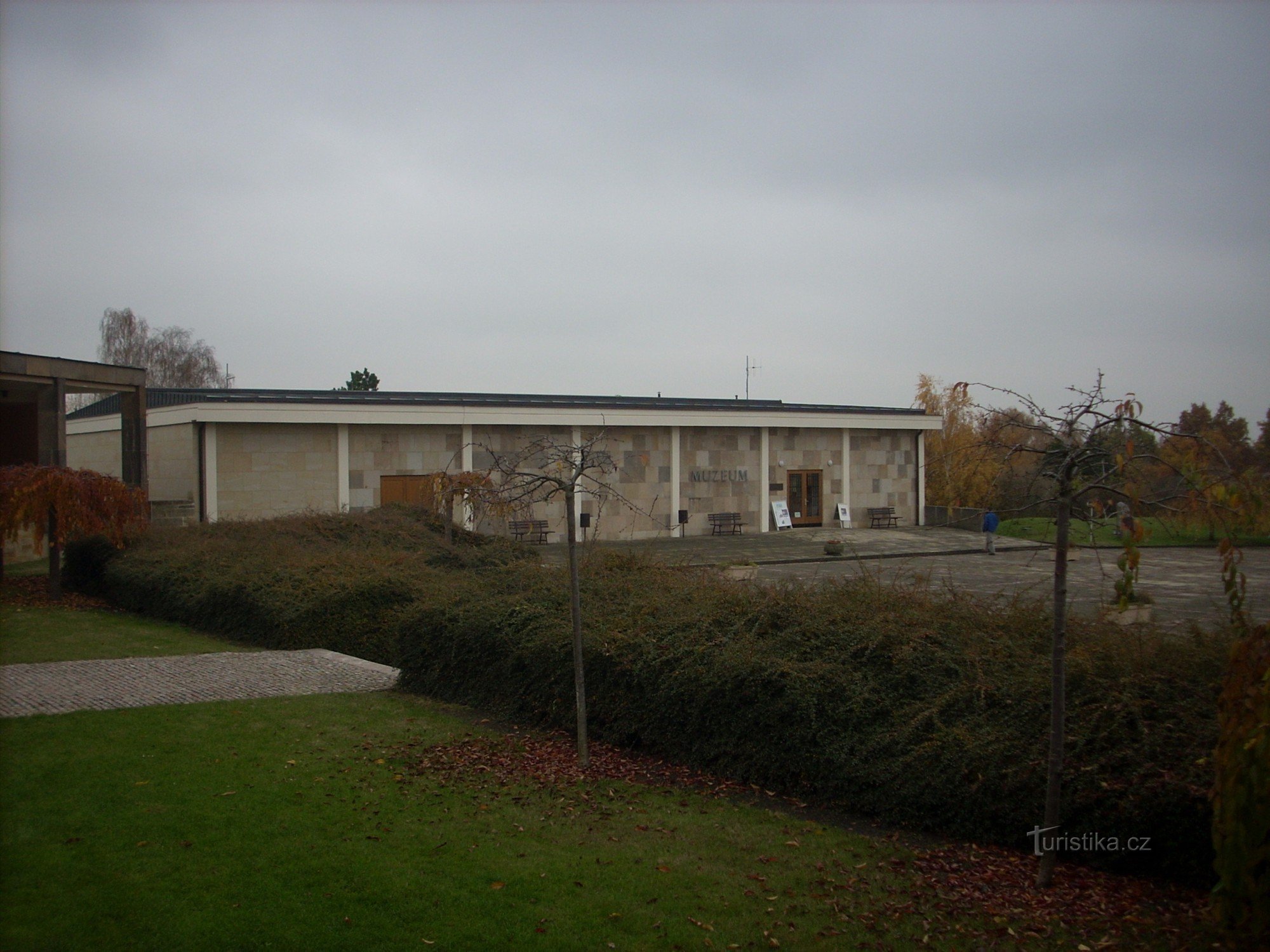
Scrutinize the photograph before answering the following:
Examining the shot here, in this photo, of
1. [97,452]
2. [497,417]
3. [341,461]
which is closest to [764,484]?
[497,417]

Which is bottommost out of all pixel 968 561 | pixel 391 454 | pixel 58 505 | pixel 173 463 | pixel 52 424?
pixel 968 561

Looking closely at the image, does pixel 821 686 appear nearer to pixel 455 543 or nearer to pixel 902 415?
pixel 455 543

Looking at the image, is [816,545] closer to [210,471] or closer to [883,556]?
[883,556]

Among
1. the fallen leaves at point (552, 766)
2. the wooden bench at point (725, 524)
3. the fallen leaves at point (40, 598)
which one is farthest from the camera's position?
the wooden bench at point (725, 524)

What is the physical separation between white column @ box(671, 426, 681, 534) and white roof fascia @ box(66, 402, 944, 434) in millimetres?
501

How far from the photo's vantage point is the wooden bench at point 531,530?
29984 mm

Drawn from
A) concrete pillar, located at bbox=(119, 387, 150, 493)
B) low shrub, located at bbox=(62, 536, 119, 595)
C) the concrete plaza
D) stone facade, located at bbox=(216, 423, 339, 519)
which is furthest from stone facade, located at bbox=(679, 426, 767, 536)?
low shrub, located at bbox=(62, 536, 119, 595)

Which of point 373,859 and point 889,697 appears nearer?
point 373,859

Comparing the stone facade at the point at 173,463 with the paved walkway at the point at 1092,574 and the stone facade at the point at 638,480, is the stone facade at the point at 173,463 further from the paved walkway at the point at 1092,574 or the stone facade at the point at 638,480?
the paved walkway at the point at 1092,574

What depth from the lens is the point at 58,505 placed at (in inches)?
617

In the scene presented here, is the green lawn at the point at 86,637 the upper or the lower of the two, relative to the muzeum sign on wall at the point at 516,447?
lower

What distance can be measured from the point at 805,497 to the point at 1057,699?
101 feet

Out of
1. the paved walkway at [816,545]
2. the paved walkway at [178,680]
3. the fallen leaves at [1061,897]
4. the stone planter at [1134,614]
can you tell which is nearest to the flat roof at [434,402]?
the paved walkway at [816,545]

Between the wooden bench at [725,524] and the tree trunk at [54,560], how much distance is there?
20980mm
